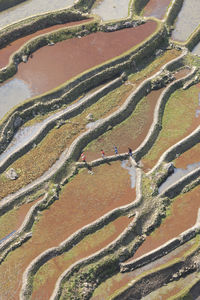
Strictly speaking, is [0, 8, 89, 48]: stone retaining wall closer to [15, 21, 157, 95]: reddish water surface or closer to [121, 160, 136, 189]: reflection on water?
[15, 21, 157, 95]: reddish water surface

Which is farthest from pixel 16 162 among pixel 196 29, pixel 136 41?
pixel 196 29

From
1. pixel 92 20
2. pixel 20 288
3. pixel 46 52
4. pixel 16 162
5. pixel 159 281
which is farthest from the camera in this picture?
pixel 92 20

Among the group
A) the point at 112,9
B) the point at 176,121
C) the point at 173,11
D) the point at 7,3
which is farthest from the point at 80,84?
the point at 173,11

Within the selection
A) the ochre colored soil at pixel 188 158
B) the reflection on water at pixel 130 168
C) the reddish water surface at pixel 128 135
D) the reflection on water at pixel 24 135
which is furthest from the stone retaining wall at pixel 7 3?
the ochre colored soil at pixel 188 158

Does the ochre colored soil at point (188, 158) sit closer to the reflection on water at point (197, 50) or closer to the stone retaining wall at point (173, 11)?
the reflection on water at point (197, 50)

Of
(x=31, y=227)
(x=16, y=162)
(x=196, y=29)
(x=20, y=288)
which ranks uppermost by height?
(x=196, y=29)

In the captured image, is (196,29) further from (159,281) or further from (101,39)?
(159,281)

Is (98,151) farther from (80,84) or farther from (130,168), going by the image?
(80,84)

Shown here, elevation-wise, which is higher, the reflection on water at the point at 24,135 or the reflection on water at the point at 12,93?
the reflection on water at the point at 12,93
